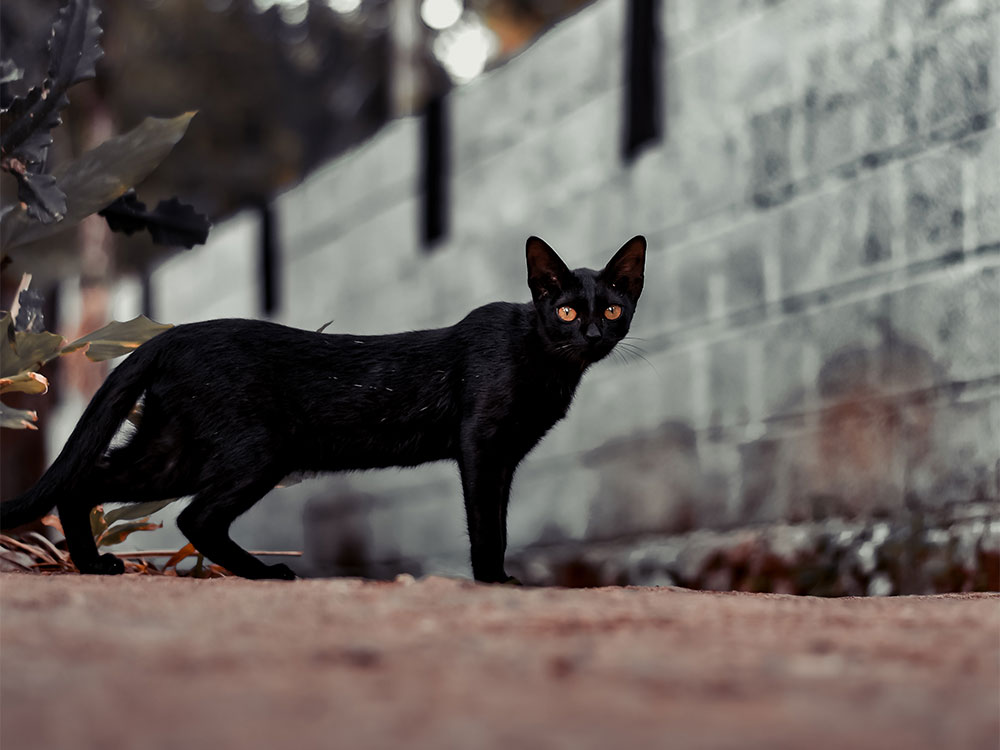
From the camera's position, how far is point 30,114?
3.52 metres

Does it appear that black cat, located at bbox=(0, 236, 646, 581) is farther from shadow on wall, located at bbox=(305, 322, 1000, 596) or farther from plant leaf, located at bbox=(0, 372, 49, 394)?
shadow on wall, located at bbox=(305, 322, 1000, 596)

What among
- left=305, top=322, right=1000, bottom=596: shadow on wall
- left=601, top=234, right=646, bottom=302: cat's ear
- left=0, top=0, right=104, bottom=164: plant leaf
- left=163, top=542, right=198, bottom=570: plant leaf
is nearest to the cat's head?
left=601, top=234, right=646, bottom=302: cat's ear

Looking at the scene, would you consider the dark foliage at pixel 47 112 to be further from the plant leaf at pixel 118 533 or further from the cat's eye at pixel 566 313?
the cat's eye at pixel 566 313

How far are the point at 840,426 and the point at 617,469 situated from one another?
1.34 m

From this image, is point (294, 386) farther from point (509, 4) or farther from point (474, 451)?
point (509, 4)

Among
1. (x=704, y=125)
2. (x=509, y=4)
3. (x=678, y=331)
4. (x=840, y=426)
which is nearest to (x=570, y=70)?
(x=704, y=125)

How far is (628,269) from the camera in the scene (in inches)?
133

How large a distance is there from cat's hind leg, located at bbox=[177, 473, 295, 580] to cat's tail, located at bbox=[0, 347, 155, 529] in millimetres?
275

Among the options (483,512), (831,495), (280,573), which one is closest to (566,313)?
(483,512)

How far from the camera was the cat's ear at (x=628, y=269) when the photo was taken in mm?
3346

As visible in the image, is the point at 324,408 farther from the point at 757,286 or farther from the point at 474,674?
the point at 757,286

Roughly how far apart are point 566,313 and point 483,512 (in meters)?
0.56

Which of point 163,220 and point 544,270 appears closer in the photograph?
point 544,270

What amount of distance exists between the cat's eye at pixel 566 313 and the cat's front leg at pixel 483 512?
40cm
